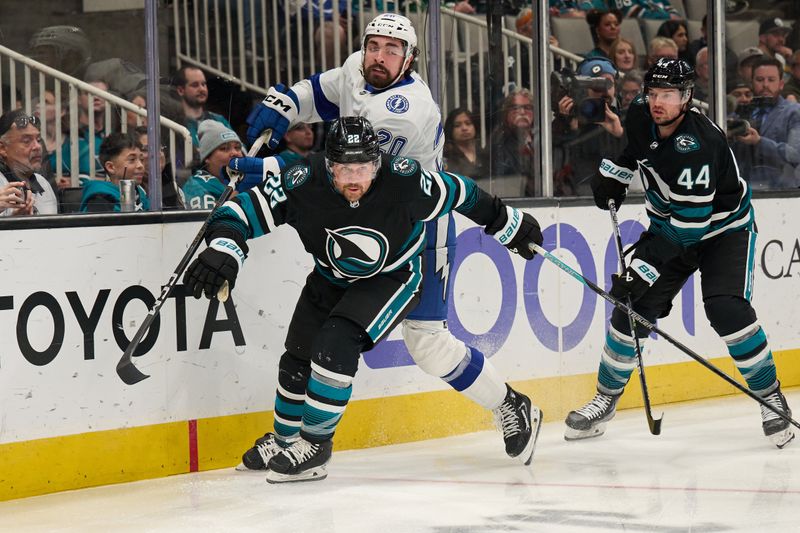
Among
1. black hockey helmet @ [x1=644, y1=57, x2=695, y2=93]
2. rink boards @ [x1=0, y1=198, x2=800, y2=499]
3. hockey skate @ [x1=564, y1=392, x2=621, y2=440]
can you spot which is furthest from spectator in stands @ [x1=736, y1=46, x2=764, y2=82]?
hockey skate @ [x1=564, y1=392, x2=621, y2=440]

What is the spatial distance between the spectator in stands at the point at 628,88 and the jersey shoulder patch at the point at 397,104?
65.7 inches

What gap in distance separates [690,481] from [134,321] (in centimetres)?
162

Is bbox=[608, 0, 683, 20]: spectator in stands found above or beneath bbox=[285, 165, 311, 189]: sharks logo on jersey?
above

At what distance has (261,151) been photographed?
4.25 metres

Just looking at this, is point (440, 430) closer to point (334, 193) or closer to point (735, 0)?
point (334, 193)

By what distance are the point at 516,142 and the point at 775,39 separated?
1.47 m

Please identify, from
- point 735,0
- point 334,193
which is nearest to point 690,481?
point 334,193

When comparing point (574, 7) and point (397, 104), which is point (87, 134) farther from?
point (574, 7)

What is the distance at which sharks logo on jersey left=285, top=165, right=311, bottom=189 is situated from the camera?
12.1 feet

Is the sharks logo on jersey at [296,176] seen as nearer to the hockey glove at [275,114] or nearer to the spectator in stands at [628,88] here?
the hockey glove at [275,114]

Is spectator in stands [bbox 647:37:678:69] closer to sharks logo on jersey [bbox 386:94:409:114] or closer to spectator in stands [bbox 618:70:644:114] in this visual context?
spectator in stands [bbox 618:70:644:114]

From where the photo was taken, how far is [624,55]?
539 centimetres

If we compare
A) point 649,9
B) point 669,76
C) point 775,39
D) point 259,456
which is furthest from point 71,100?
point 775,39

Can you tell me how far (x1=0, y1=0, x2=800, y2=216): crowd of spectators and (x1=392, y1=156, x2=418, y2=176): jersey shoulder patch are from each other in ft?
1.39
